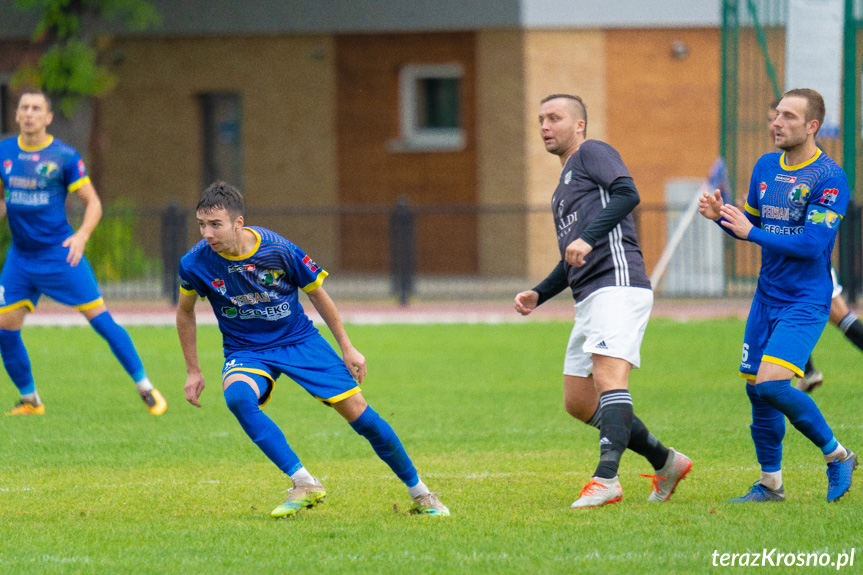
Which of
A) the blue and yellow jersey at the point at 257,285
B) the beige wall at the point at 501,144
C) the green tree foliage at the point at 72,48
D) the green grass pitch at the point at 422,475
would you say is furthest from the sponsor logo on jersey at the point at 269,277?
the green tree foliage at the point at 72,48

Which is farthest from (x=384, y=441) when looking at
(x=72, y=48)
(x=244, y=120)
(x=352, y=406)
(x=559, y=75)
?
(x=244, y=120)

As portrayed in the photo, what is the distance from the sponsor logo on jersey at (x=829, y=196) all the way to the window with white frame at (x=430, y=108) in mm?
15833

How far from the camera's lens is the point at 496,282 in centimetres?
1992

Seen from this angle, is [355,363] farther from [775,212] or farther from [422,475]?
[775,212]

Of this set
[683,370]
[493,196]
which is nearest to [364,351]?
[683,370]

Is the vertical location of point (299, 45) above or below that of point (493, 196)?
above

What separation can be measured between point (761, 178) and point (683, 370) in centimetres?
528

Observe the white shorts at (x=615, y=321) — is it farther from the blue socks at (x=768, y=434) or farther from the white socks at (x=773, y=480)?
the white socks at (x=773, y=480)

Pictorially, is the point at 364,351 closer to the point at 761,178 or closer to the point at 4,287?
the point at 4,287

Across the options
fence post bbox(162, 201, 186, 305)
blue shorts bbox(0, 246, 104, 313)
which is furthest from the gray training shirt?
fence post bbox(162, 201, 186, 305)

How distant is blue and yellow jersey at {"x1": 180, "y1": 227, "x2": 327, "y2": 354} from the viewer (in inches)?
219

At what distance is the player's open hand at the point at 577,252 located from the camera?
18.4 ft

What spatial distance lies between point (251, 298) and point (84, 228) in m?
3.34

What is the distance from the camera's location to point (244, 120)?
22.3 meters
